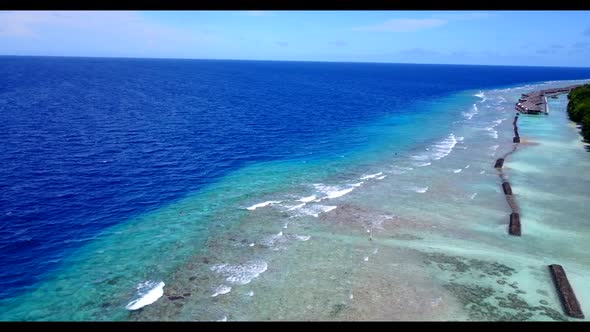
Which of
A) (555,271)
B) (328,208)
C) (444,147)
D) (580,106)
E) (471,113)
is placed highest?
(580,106)

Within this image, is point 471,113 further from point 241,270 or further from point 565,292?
point 241,270

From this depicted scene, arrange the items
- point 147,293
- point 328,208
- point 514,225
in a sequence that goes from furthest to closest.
→ point 328,208
point 514,225
point 147,293

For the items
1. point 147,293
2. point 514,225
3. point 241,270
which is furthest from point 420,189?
point 147,293

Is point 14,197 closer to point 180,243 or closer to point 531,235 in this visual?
point 180,243

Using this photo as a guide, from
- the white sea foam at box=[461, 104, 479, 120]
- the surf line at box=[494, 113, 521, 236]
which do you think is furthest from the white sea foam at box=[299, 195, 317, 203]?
the white sea foam at box=[461, 104, 479, 120]

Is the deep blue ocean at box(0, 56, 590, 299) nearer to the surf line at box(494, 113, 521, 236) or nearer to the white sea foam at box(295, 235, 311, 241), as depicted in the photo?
the white sea foam at box(295, 235, 311, 241)

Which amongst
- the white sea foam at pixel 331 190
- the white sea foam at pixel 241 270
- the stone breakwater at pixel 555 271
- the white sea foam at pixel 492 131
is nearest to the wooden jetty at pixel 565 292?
the stone breakwater at pixel 555 271

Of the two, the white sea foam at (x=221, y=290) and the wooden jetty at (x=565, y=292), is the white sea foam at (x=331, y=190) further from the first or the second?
the wooden jetty at (x=565, y=292)

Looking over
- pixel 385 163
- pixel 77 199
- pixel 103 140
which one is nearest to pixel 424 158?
pixel 385 163
